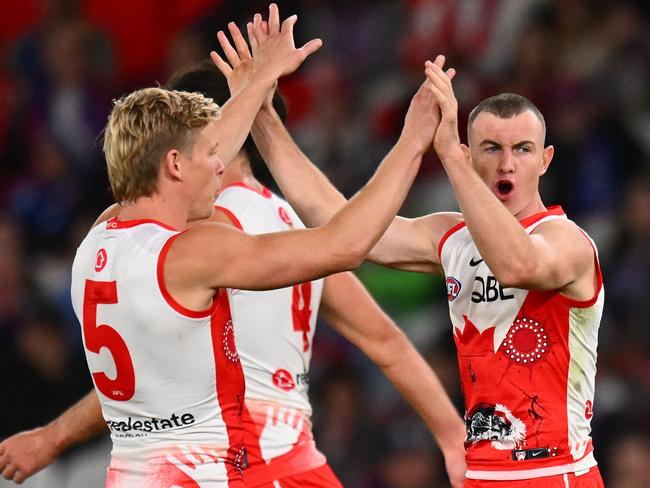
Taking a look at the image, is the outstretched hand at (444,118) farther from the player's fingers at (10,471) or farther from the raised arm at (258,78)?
the player's fingers at (10,471)

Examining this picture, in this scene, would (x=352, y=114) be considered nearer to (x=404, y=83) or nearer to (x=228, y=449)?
(x=404, y=83)

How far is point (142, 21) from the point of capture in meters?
10.8

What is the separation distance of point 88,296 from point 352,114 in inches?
226

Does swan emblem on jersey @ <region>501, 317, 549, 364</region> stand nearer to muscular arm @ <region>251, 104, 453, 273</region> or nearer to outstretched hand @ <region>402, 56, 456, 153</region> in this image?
muscular arm @ <region>251, 104, 453, 273</region>

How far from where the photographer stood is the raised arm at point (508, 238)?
3.88 meters

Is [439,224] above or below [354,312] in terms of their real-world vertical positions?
above

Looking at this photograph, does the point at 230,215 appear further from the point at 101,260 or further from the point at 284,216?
the point at 101,260

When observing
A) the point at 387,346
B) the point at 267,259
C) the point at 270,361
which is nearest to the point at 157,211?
the point at 267,259

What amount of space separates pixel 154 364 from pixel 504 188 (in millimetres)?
1421

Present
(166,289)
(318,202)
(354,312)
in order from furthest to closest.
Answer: (354,312) < (318,202) < (166,289)

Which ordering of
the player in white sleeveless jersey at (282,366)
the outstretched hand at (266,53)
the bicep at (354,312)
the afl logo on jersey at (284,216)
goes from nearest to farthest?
the outstretched hand at (266,53) → the player in white sleeveless jersey at (282,366) → the afl logo on jersey at (284,216) → the bicep at (354,312)

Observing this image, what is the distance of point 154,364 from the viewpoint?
3.78 m

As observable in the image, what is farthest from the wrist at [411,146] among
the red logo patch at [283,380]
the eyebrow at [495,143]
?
the red logo patch at [283,380]

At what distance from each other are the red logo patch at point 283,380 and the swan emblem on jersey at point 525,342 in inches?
39.9
